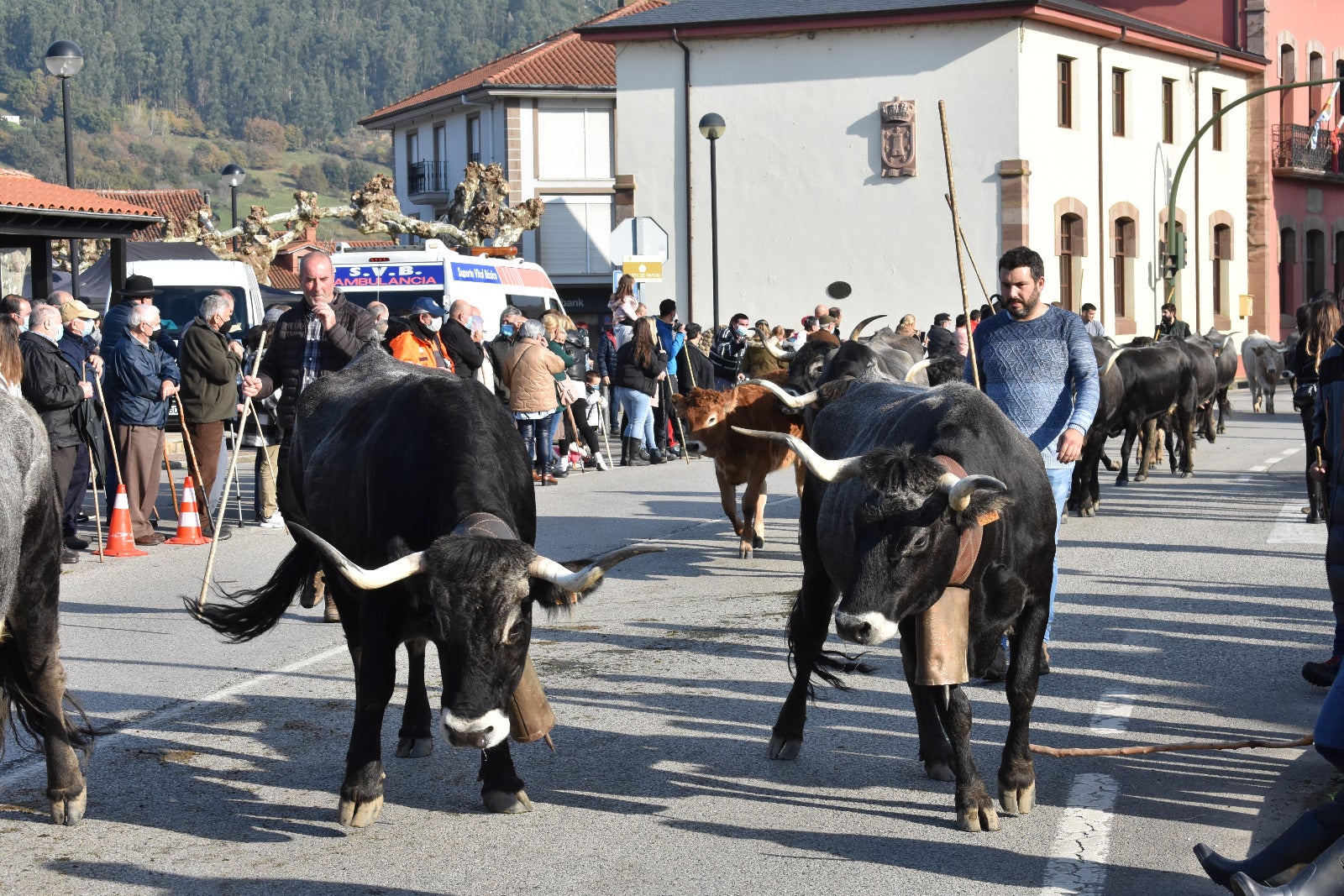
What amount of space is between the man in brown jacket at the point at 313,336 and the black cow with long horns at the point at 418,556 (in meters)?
1.77

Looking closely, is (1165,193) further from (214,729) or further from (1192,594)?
(214,729)

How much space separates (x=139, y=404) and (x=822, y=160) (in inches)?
1012

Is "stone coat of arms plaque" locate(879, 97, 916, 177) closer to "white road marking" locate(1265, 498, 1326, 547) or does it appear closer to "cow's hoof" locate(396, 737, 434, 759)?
"white road marking" locate(1265, 498, 1326, 547)

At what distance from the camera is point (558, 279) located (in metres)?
52.1

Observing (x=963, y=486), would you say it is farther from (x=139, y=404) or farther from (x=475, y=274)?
(x=475, y=274)

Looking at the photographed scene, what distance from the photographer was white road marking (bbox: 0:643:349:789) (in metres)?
6.15

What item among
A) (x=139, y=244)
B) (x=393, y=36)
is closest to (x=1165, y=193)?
(x=139, y=244)

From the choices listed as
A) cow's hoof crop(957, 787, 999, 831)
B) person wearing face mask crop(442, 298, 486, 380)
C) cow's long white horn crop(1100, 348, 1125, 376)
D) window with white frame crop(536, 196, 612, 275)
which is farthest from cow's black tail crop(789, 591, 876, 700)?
window with white frame crop(536, 196, 612, 275)

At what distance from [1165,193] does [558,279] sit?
65.8 ft

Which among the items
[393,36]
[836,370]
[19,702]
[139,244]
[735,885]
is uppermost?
[393,36]

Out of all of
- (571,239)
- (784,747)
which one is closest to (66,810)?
(784,747)

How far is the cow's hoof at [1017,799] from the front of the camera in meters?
5.36

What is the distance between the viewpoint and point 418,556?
477 centimetres

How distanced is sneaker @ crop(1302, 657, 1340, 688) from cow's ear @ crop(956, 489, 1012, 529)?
2.93 metres
